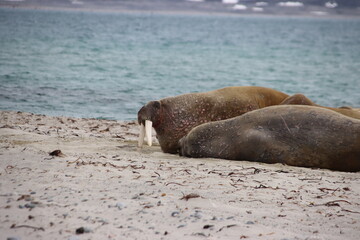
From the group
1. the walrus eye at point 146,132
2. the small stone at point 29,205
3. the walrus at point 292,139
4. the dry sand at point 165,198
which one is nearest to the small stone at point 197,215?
the dry sand at point 165,198

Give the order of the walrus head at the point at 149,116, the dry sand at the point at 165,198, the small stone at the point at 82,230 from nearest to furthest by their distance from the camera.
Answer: the small stone at the point at 82,230 → the dry sand at the point at 165,198 → the walrus head at the point at 149,116

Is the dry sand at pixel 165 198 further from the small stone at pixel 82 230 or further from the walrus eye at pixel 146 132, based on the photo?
the walrus eye at pixel 146 132

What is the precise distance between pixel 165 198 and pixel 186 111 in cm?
392

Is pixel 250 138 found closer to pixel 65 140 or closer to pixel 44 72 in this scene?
pixel 65 140

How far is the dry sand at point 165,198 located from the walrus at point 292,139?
0.25m

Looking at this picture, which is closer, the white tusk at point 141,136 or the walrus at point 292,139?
the walrus at point 292,139

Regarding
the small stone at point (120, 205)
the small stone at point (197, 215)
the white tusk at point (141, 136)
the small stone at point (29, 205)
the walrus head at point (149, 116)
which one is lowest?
the white tusk at point (141, 136)

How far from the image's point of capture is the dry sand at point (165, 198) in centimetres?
370

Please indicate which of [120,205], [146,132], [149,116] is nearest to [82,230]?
[120,205]

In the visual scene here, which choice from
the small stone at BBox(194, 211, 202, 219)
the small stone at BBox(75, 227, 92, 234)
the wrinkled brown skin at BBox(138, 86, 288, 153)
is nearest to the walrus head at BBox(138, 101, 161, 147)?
the wrinkled brown skin at BBox(138, 86, 288, 153)

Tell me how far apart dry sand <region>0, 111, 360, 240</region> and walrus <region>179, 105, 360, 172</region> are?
0.25 meters

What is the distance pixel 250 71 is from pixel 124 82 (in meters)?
12.6

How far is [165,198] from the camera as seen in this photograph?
14.4ft

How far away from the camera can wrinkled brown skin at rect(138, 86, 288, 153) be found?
26.5ft
